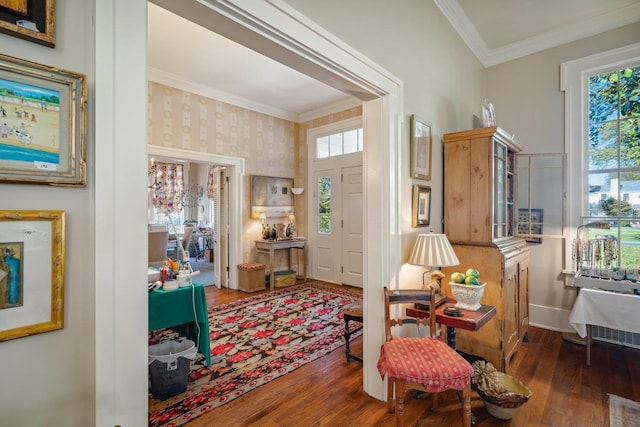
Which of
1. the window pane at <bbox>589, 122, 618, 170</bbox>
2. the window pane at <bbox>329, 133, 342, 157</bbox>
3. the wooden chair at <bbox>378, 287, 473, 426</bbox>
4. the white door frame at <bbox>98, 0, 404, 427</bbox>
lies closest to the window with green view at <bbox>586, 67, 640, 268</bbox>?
the window pane at <bbox>589, 122, 618, 170</bbox>

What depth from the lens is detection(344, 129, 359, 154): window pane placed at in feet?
17.0

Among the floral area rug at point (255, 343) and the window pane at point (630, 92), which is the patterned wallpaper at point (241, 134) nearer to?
the floral area rug at point (255, 343)

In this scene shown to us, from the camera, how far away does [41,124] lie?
83 cm

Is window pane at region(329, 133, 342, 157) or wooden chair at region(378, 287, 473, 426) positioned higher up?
window pane at region(329, 133, 342, 157)

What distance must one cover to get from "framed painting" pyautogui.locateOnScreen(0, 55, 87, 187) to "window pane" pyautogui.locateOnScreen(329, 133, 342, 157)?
4736 mm

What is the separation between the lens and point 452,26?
312 centimetres

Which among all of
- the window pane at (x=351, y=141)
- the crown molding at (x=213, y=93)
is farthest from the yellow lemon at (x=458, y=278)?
the crown molding at (x=213, y=93)

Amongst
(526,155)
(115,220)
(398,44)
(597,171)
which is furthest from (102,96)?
(597,171)

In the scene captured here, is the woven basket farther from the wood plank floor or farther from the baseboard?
the baseboard

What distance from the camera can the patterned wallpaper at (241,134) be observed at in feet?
13.7

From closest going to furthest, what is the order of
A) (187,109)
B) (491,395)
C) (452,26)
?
1. (491,395)
2. (452,26)
3. (187,109)

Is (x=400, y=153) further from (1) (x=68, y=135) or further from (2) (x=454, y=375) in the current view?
(1) (x=68, y=135)

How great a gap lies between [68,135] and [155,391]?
6.69ft

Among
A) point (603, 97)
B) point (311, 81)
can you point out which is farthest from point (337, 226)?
point (603, 97)
